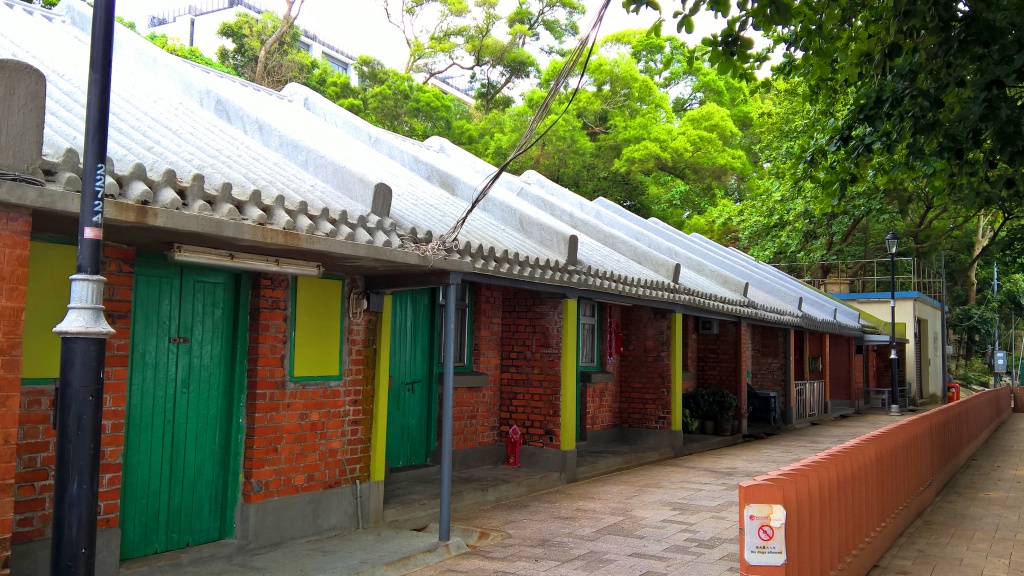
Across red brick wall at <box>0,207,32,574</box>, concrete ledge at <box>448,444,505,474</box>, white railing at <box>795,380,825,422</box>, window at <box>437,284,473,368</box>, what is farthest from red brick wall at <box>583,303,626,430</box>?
red brick wall at <box>0,207,32,574</box>

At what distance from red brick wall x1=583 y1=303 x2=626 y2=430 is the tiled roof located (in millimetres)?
1039

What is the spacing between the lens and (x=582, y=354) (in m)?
12.6

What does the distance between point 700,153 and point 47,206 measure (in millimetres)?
29056

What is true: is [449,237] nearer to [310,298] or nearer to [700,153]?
[310,298]

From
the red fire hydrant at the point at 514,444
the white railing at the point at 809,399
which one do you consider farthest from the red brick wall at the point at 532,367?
the white railing at the point at 809,399

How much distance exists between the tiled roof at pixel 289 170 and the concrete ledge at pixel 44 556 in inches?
90.3

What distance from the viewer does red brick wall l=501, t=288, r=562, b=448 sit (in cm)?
1030

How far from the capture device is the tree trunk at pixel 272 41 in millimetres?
26875

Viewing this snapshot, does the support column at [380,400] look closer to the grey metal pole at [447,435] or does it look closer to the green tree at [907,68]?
the grey metal pole at [447,435]

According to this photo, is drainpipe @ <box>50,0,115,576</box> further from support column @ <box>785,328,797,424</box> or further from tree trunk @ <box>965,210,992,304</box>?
tree trunk @ <box>965,210,992,304</box>

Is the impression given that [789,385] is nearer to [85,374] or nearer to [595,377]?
[595,377]

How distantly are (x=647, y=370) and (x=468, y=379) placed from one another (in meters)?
4.42

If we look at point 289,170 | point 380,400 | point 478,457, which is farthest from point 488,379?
point 289,170

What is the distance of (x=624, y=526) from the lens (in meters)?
7.75
